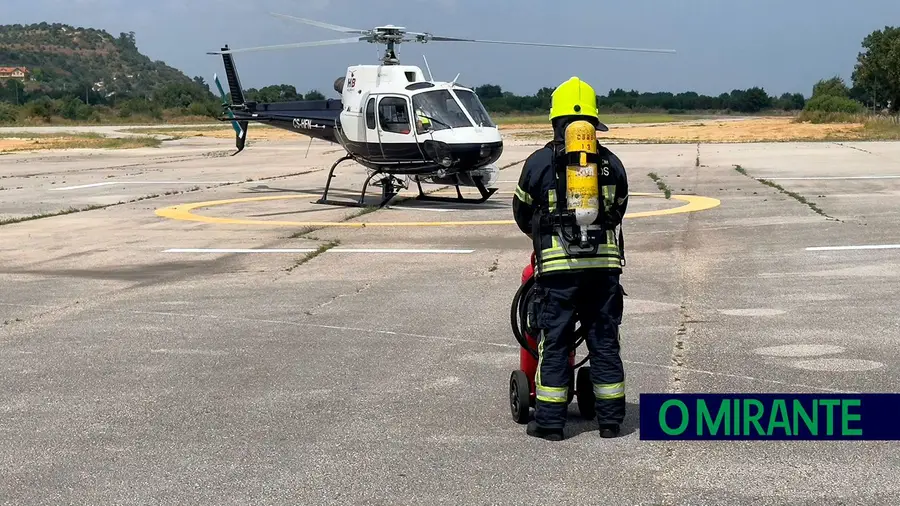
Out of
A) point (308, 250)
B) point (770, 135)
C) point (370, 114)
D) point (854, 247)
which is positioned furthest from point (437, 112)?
point (770, 135)

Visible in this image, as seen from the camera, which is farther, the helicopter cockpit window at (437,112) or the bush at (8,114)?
the bush at (8,114)

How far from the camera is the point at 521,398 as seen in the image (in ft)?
19.5

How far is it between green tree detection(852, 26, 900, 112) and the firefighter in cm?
8195

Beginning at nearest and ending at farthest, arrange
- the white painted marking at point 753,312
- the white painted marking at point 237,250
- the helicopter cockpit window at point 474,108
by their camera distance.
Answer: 1. the white painted marking at point 753,312
2. the white painted marking at point 237,250
3. the helicopter cockpit window at point 474,108

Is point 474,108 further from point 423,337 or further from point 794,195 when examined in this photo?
point 423,337

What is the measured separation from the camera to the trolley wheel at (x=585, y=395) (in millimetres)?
6023

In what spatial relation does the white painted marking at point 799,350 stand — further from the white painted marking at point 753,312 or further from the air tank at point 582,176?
the air tank at point 582,176

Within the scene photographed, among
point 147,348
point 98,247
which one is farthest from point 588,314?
point 98,247

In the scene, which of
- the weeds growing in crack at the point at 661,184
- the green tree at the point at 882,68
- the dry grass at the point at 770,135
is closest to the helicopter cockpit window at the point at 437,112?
the weeds growing in crack at the point at 661,184

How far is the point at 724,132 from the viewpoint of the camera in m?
57.0

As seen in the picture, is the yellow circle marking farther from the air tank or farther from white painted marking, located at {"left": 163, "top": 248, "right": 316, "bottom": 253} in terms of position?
the air tank

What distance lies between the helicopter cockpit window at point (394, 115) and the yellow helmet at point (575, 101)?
40.9 feet

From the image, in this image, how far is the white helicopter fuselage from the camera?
17.7 metres

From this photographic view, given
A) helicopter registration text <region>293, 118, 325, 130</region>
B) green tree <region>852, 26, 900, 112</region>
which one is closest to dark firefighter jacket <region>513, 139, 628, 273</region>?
helicopter registration text <region>293, 118, 325, 130</region>
